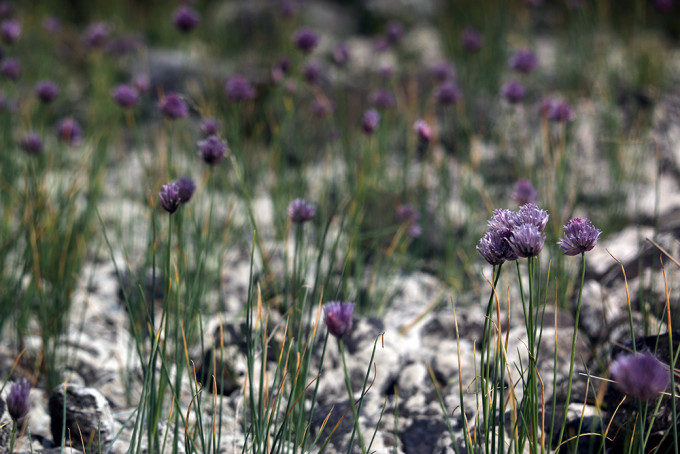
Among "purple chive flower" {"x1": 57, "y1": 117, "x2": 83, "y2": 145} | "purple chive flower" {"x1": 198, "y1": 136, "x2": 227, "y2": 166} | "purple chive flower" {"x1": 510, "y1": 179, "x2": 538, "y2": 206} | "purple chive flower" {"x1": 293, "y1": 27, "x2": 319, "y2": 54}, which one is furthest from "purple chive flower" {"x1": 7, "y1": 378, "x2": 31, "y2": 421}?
"purple chive flower" {"x1": 293, "y1": 27, "x2": 319, "y2": 54}

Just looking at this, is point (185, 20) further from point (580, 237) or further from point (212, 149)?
point (580, 237)

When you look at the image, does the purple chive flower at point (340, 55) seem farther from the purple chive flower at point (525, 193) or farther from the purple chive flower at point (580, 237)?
the purple chive flower at point (580, 237)

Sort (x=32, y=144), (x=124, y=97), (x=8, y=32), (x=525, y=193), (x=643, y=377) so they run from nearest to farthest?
(x=643, y=377), (x=525, y=193), (x=32, y=144), (x=124, y=97), (x=8, y=32)

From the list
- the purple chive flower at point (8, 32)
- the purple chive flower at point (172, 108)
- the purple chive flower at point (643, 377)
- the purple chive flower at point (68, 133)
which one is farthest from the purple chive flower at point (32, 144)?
the purple chive flower at point (643, 377)

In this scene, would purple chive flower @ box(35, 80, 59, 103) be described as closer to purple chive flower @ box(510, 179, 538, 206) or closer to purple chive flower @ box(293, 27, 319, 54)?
purple chive flower @ box(293, 27, 319, 54)

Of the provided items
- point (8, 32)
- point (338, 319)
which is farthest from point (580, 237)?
point (8, 32)

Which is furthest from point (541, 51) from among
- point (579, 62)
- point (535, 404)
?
point (535, 404)

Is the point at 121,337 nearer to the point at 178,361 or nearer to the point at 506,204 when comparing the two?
the point at 178,361

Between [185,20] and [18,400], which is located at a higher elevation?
[185,20]
